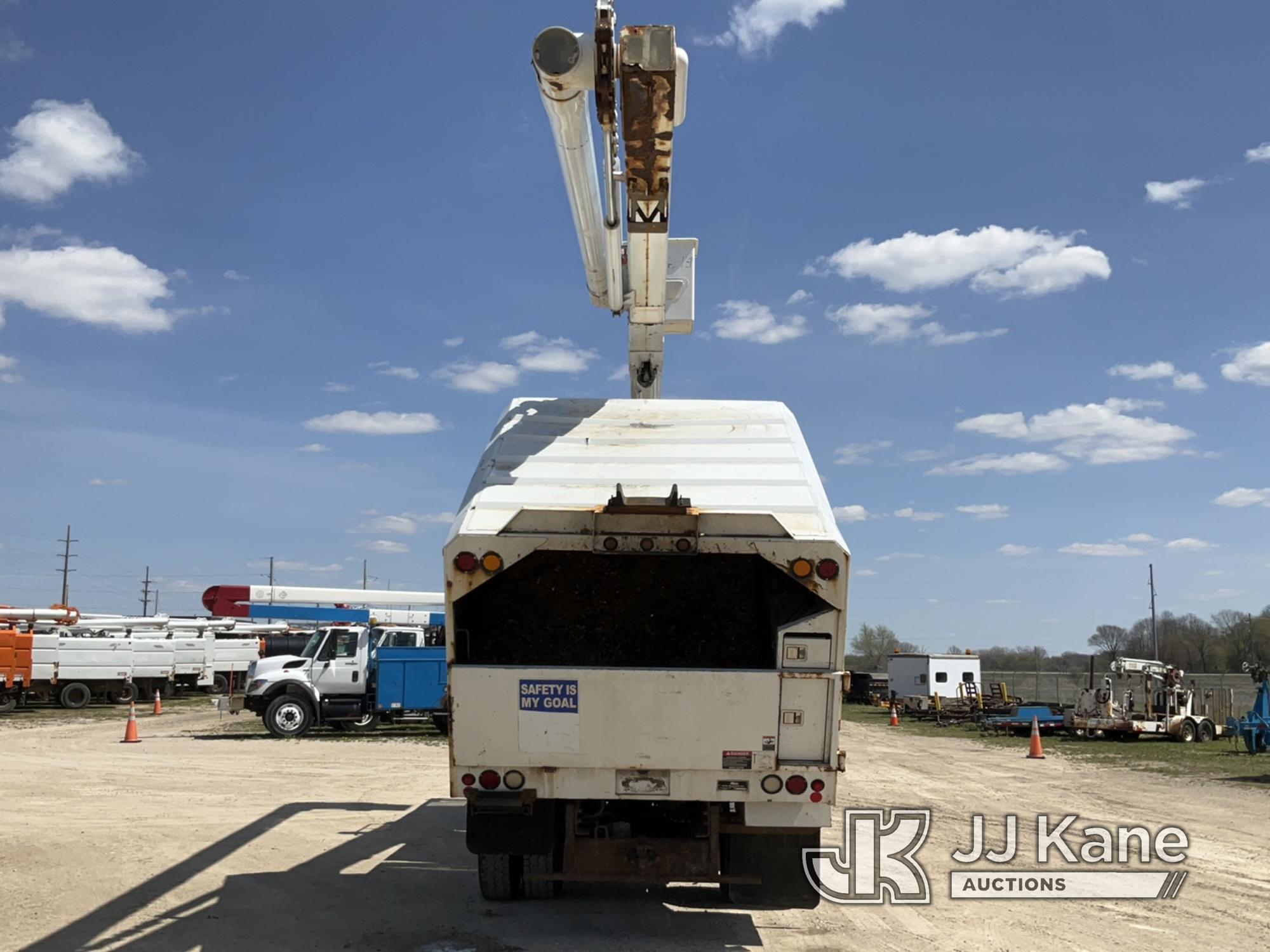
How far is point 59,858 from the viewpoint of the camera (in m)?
9.35

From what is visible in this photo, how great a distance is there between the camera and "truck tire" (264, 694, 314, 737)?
23281 mm

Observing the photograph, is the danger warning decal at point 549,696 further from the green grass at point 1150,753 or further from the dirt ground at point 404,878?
the green grass at point 1150,753

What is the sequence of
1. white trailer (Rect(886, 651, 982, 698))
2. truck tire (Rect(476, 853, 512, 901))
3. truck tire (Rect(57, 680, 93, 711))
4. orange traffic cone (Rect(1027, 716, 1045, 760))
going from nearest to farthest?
truck tire (Rect(476, 853, 512, 901))
orange traffic cone (Rect(1027, 716, 1045, 760))
truck tire (Rect(57, 680, 93, 711))
white trailer (Rect(886, 651, 982, 698))

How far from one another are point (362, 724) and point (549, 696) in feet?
63.8

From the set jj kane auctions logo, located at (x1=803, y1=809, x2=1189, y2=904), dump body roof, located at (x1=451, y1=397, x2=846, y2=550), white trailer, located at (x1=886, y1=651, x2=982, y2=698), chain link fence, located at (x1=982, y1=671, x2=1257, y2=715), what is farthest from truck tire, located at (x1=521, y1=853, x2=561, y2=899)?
white trailer, located at (x1=886, y1=651, x2=982, y2=698)

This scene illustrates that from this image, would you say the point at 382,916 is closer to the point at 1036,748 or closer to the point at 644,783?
the point at 644,783

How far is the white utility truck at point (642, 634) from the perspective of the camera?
258 inches

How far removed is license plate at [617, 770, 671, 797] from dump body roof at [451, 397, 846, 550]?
5.42 feet

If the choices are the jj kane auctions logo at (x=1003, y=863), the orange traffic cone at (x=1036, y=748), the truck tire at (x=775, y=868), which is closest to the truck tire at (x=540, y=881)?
the truck tire at (x=775, y=868)

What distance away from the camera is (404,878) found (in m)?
8.92

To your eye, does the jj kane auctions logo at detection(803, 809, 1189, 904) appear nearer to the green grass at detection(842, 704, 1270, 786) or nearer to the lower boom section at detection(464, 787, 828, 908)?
the lower boom section at detection(464, 787, 828, 908)

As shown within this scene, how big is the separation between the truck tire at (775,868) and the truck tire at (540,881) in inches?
47.1

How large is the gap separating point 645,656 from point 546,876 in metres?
1.71

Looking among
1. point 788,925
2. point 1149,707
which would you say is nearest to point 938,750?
point 1149,707
